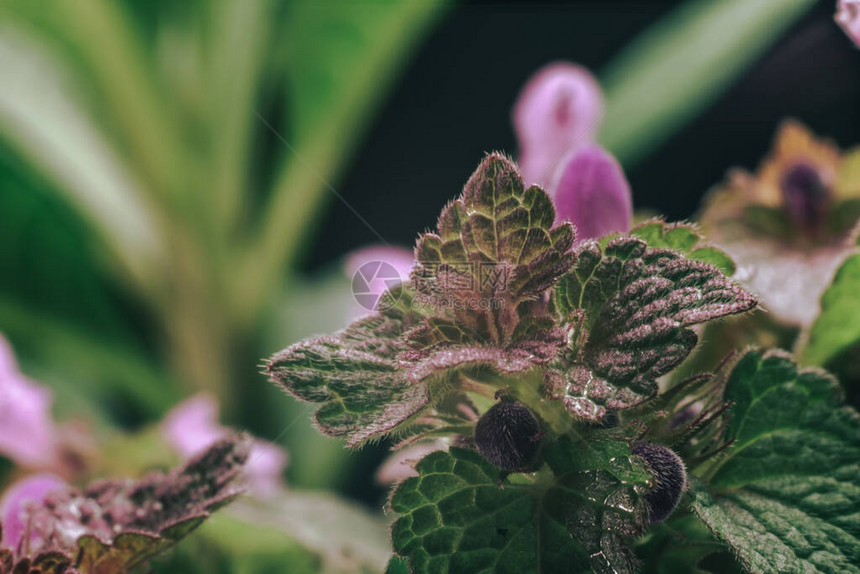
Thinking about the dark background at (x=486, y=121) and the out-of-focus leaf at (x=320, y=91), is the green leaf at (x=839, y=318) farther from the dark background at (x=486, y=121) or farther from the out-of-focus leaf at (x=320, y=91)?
the out-of-focus leaf at (x=320, y=91)

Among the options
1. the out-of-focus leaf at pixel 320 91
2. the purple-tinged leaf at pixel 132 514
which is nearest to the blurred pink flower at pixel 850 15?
the purple-tinged leaf at pixel 132 514

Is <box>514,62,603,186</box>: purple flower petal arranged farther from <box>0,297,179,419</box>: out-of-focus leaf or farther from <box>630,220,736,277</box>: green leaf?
<box>0,297,179,419</box>: out-of-focus leaf

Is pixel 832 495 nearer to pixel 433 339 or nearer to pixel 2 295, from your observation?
pixel 433 339

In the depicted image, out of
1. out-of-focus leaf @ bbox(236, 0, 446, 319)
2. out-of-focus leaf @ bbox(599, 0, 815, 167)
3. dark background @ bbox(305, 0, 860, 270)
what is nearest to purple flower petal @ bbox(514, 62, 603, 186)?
out-of-focus leaf @ bbox(599, 0, 815, 167)

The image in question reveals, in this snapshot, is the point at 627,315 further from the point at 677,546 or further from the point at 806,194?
the point at 806,194

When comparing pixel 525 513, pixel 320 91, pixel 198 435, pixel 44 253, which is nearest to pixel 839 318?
pixel 525 513
